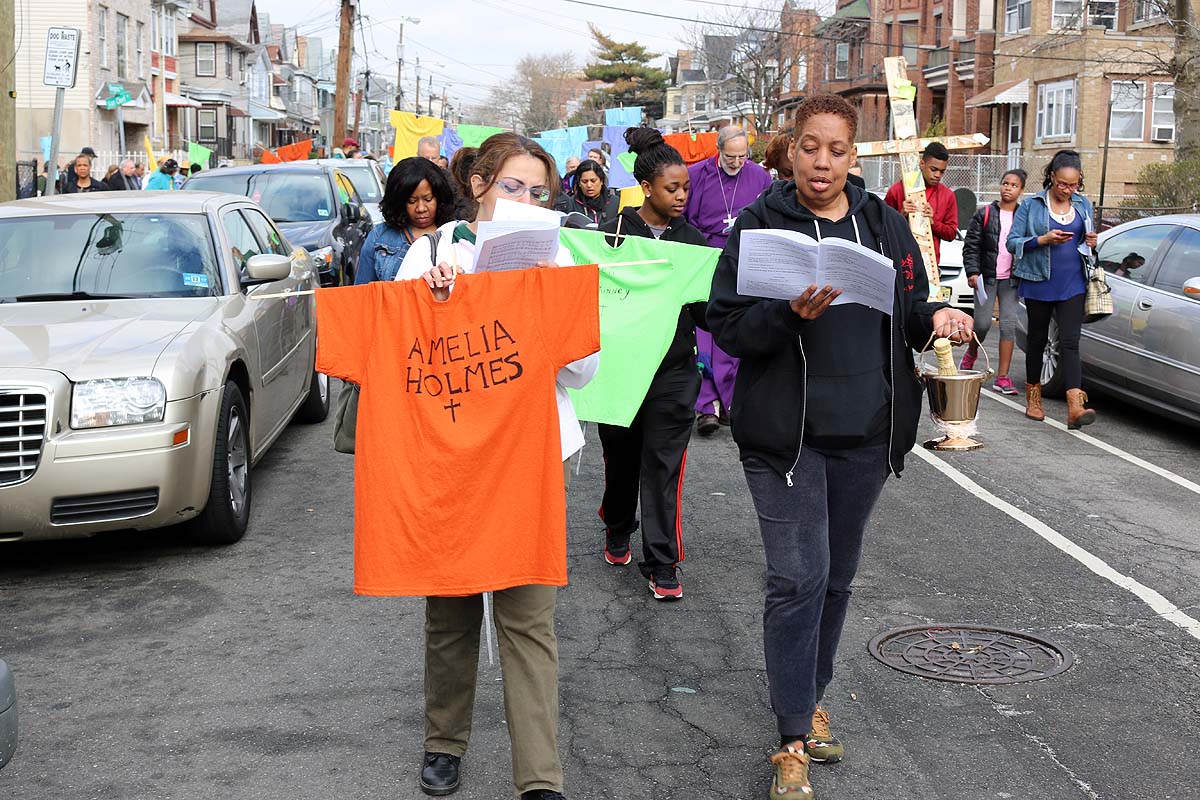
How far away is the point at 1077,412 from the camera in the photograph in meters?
10.3

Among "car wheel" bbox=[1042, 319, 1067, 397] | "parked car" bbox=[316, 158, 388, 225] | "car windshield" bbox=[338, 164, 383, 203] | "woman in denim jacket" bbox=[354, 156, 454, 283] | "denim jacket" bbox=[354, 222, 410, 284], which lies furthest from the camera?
"car windshield" bbox=[338, 164, 383, 203]

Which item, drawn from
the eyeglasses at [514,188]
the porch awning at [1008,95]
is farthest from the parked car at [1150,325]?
the porch awning at [1008,95]

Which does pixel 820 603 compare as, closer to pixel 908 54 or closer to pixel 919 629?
pixel 919 629

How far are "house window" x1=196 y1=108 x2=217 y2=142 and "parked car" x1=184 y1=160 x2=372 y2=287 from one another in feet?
184

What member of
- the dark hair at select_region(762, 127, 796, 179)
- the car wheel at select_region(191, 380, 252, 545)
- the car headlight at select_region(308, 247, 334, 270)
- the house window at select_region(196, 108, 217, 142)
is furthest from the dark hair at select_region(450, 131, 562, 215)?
the house window at select_region(196, 108, 217, 142)

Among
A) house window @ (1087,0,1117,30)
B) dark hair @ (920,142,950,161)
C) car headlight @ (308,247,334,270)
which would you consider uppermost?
house window @ (1087,0,1117,30)

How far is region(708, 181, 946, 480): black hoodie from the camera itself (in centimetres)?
392

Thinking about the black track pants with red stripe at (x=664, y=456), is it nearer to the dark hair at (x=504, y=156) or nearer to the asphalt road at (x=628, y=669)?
the asphalt road at (x=628, y=669)

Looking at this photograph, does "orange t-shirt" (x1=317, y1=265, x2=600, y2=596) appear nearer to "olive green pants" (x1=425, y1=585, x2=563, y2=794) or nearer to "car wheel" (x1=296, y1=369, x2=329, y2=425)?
"olive green pants" (x1=425, y1=585, x2=563, y2=794)

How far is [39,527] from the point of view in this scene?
6055 millimetres

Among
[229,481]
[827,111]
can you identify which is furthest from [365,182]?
[827,111]

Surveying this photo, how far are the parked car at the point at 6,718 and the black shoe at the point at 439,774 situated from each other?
1461 millimetres

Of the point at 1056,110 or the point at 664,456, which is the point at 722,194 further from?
the point at 1056,110

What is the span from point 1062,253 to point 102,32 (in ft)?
139
